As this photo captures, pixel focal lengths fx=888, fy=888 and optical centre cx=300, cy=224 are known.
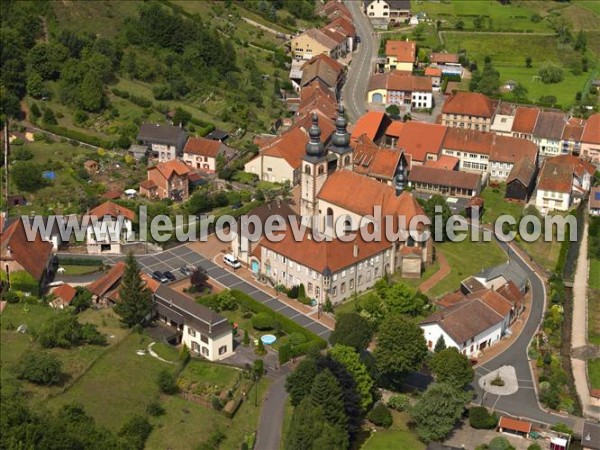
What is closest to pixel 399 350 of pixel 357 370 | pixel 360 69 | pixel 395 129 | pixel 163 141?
pixel 357 370

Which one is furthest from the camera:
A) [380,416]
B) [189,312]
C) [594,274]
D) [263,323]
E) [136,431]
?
[594,274]

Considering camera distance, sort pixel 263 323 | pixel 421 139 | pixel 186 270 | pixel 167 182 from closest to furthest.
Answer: pixel 263 323
pixel 186 270
pixel 167 182
pixel 421 139

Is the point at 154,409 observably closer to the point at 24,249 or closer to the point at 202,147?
the point at 24,249

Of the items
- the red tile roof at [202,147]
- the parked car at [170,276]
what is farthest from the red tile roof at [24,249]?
the red tile roof at [202,147]

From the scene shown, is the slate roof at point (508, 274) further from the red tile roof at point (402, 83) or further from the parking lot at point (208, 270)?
the red tile roof at point (402, 83)

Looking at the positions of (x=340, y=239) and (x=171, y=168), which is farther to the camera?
(x=171, y=168)

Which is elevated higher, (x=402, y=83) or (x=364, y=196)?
(x=364, y=196)

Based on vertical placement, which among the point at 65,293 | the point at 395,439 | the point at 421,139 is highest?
the point at 421,139
